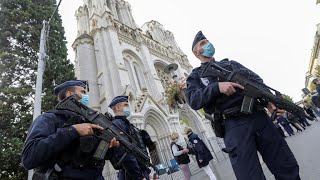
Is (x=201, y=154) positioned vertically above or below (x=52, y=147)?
above

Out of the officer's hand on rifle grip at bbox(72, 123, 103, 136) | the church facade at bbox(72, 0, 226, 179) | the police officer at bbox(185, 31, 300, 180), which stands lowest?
the police officer at bbox(185, 31, 300, 180)

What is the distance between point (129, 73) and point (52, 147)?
1965 centimetres

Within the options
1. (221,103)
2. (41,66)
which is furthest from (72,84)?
(41,66)

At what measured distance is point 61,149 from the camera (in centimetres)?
207

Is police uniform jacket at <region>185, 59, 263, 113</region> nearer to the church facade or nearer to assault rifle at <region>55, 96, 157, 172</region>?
assault rifle at <region>55, 96, 157, 172</region>

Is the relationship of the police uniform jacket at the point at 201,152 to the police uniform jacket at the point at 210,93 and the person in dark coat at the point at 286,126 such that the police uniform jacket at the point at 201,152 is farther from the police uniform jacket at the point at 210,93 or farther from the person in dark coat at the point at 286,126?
the person in dark coat at the point at 286,126

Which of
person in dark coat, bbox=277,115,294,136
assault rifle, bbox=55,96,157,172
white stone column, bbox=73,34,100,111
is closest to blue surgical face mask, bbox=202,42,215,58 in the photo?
assault rifle, bbox=55,96,157,172

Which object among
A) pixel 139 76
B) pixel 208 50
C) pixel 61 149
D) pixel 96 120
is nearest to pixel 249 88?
pixel 208 50

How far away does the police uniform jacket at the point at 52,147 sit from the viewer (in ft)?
6.33

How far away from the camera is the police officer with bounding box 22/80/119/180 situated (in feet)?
6.38

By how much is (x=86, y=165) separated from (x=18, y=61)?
10311mm

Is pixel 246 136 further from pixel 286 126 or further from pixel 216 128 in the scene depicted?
pixel 286 126

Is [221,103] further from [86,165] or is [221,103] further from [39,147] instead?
[39,147]

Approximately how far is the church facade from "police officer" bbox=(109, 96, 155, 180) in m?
9.46
